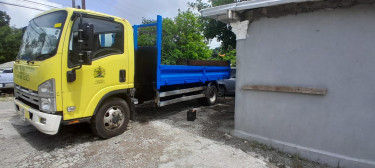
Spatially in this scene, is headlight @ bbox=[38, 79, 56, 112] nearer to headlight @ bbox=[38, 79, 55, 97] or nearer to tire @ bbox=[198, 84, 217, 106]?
headlight @ bbox=[38, 79, 55, 97]

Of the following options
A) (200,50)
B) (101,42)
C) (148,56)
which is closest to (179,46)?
(200,50)

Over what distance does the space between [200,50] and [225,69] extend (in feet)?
16.1

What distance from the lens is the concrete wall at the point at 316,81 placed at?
3230mm

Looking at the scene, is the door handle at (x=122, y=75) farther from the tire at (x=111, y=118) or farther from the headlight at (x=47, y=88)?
the headlight at (x=47, y=88)

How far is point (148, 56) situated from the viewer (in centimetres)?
521

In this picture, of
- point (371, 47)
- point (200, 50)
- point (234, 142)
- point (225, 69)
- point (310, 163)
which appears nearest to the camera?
point (371, 47)

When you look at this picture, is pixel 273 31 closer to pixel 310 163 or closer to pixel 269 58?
pixel 269 58

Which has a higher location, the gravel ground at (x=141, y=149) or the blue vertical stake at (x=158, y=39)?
the blue vertical stake at (x=158, y=39)

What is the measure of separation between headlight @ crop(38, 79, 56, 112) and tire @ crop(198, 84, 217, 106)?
4801 millimetres

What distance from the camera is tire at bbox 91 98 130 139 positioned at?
13.0 feet

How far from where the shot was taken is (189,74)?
6.18m

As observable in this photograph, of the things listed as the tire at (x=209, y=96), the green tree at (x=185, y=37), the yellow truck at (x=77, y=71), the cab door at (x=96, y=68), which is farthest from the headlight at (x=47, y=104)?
the green tree at (x=185, y=37)

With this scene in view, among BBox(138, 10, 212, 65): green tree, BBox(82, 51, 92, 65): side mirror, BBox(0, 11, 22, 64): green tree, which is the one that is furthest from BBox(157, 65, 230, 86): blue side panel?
BBox(0, 11, 22, 64): green tree

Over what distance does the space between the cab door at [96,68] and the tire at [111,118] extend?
0.70ft
